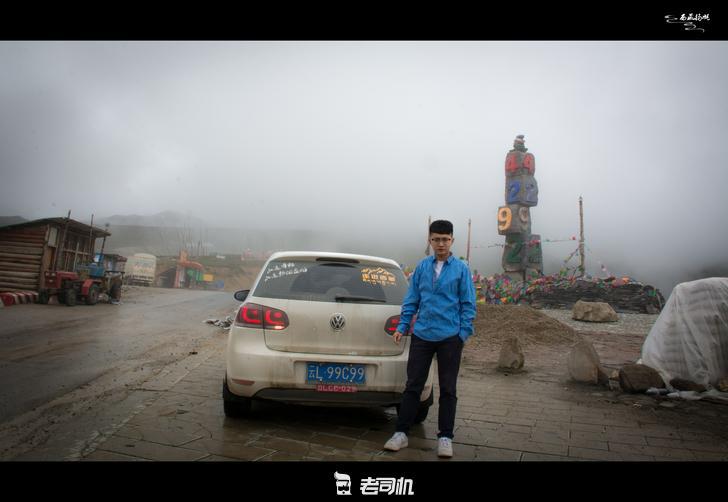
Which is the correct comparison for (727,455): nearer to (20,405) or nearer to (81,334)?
(20,405)

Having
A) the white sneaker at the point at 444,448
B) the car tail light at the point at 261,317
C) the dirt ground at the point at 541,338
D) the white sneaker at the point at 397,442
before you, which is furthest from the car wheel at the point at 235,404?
the dirt ground at the point at 541,338

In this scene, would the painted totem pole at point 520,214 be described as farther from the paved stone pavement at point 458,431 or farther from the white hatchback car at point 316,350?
the white hatchback car at point 316,350

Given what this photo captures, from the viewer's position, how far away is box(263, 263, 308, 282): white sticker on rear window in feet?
12.7

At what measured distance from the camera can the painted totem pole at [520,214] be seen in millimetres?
22672

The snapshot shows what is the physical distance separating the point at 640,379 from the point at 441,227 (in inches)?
140

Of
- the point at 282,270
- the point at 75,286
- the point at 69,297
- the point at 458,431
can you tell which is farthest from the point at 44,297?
the point at 458,431

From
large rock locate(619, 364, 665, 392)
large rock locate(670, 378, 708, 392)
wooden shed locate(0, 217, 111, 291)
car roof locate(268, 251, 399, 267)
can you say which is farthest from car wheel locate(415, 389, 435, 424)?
wooden shed locate(0, 217, 111, 291)

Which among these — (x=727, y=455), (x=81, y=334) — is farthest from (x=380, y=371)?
(x=81, y=334)

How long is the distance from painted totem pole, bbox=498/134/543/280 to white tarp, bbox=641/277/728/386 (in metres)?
17.7

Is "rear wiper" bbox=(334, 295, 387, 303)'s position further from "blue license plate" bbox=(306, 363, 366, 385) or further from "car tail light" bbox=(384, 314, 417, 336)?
"blue license plate" bbox=(306, 363, 366, 385)

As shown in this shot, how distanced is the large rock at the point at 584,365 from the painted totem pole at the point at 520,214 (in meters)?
17.6

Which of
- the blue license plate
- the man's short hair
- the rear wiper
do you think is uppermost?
the man's short hair

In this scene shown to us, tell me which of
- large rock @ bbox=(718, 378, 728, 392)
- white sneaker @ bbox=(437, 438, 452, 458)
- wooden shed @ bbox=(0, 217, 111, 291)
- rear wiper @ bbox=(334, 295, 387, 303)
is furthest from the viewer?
wooden shed @ bbox=(0, 217, 111, 291)

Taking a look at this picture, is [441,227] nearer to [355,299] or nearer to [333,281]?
[355,299]
